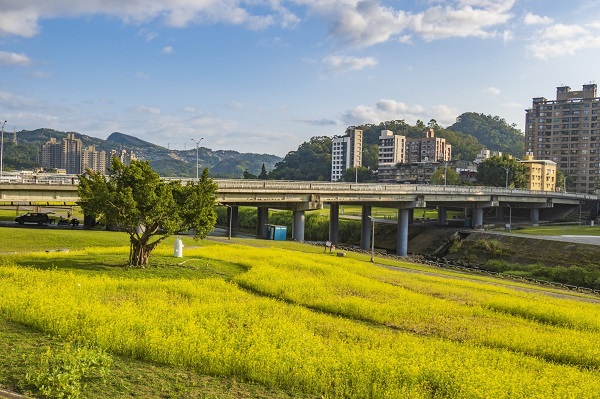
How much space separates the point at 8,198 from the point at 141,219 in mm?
21202

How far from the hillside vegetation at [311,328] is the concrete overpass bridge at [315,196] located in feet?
46.5

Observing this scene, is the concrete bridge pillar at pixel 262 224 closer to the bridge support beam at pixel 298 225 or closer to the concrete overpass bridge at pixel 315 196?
the concrete overpass bridge at pixel 315 196

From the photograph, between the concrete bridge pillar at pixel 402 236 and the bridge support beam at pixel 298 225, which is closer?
the bridge support beam at pixel 298 225

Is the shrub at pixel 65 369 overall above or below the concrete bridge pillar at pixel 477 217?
below

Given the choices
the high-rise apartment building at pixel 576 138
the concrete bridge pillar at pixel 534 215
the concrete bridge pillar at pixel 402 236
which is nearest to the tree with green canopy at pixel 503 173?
the concrete bridge pillar at pixel 534 215

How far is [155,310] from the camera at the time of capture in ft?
70.9

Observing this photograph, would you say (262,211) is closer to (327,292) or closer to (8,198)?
(8,198)

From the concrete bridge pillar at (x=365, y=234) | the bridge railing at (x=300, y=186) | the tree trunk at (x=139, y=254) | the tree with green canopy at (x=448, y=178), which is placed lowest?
the concrete bridge pillar at (x=365, y=234)

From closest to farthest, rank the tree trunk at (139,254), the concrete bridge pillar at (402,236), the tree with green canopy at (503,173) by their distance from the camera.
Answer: the tree trunk at (139,254)
the concrete bridge pillar at (402,236)
the tree with green canopy at (503,173)

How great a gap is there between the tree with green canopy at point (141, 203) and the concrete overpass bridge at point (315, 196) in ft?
56.9

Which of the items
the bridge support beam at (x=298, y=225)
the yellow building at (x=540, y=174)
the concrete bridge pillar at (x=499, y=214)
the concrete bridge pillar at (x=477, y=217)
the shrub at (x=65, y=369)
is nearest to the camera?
the shrub at (x=65, y=369)

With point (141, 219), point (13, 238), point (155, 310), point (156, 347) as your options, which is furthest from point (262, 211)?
point (156, 347)

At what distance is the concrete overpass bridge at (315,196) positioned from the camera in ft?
158

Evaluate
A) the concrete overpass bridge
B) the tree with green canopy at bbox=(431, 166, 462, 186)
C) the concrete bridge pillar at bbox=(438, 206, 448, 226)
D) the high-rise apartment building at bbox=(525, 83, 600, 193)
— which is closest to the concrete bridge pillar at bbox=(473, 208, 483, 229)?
the concrete overpass bridge
